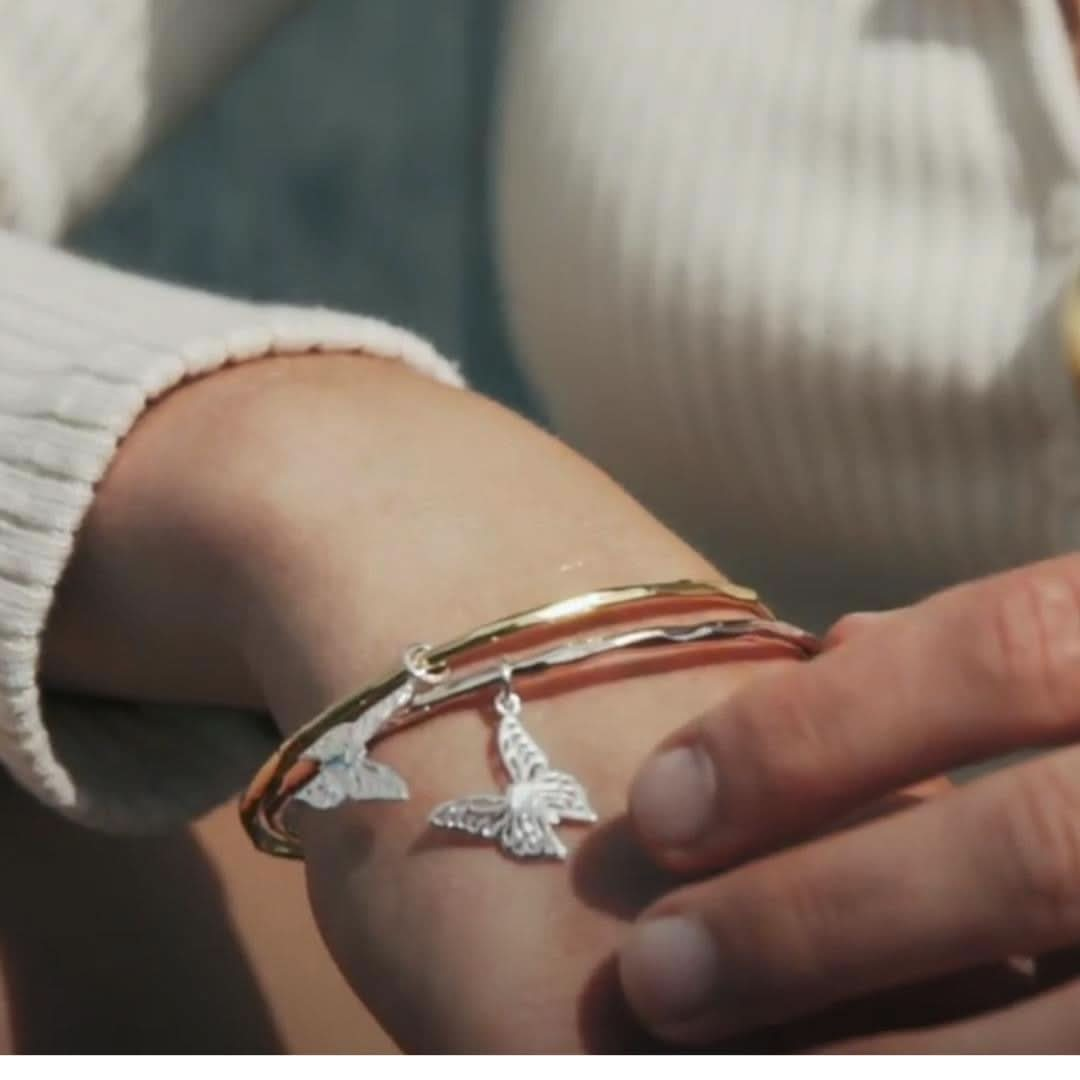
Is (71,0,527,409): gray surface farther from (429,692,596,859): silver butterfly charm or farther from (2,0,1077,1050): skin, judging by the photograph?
(429,692,596,859): silver butterfly charm

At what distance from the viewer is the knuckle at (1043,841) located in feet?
0.91

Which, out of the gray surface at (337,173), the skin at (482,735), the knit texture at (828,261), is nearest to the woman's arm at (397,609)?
the skin at (482,735)

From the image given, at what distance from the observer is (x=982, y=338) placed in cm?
51

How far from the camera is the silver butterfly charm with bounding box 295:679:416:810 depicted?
308 millimetres

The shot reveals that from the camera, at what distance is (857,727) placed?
0.95 ft

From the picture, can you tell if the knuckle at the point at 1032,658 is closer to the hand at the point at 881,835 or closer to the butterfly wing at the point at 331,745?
the hand at the point at 881,835

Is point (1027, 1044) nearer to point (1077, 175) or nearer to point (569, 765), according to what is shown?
point (569, 765)

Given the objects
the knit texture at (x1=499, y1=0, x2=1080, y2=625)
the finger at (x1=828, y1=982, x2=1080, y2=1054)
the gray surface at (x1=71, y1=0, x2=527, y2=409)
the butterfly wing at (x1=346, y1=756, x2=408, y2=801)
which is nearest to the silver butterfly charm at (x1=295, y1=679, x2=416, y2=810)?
the butterfly wing at (x1=346, y1=756, x2=408, y2=801)

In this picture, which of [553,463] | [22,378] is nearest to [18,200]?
[22,378]

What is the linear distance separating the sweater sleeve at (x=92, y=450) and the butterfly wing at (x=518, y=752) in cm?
14

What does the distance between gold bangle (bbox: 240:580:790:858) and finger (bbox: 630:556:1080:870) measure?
0.10 feet

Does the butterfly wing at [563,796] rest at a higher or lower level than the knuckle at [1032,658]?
lower

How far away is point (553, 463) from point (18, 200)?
0.33 metres

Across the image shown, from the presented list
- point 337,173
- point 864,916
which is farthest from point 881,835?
point 337,173
